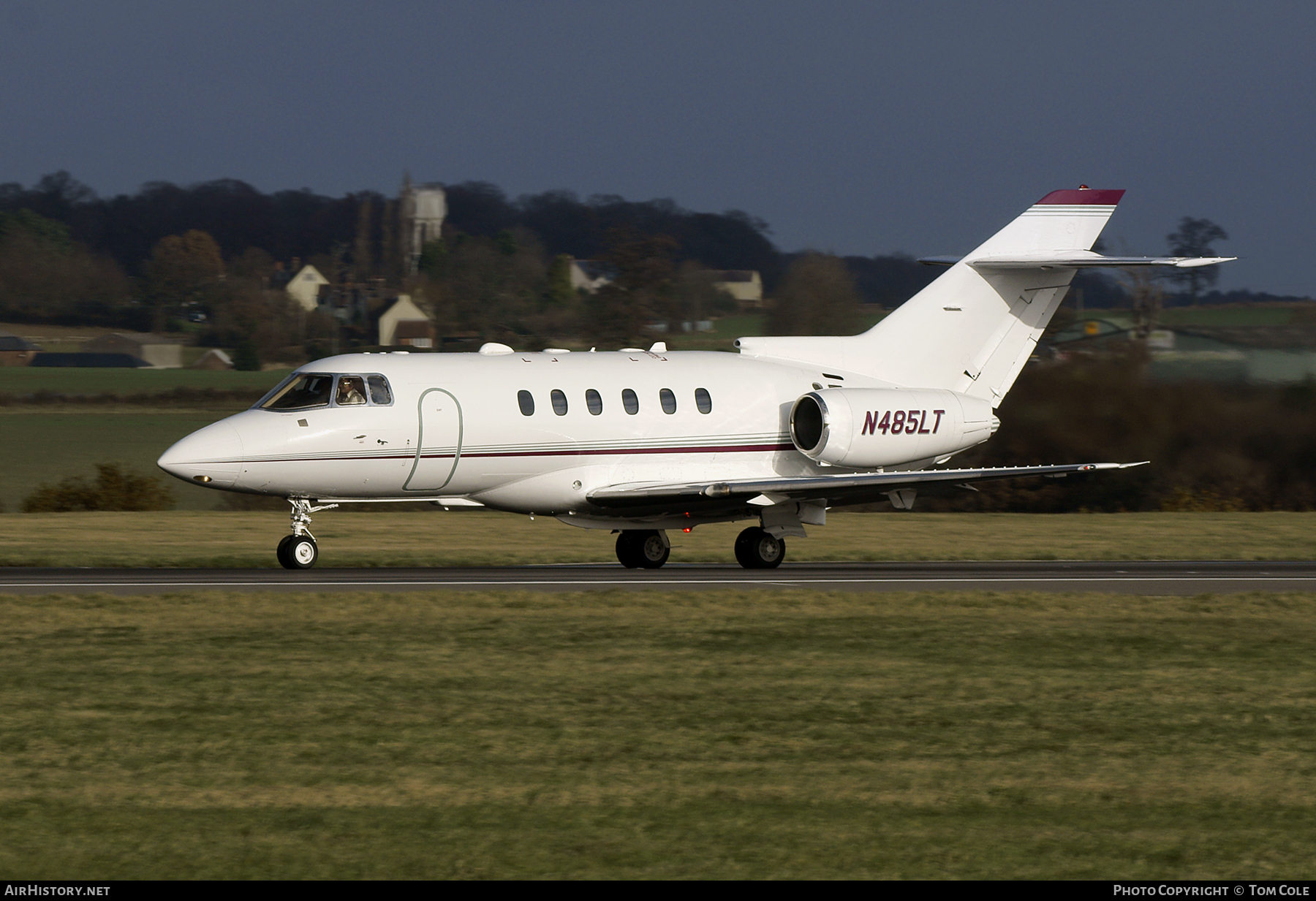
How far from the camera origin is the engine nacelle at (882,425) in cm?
2438

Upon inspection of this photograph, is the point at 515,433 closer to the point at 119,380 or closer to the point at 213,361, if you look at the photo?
the point at 119,380

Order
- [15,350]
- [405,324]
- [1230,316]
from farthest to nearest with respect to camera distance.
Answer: [15,350]
[405,324]
[1230,316]

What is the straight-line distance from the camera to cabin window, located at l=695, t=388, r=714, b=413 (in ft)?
79.7

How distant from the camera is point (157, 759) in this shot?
32.1ft

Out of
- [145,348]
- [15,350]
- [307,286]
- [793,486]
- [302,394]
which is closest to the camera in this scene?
[302,394]

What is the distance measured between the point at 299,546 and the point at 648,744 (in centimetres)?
1285

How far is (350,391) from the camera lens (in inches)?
865

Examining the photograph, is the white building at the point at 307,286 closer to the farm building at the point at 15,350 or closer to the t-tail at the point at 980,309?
the farm building at the point at 15,350

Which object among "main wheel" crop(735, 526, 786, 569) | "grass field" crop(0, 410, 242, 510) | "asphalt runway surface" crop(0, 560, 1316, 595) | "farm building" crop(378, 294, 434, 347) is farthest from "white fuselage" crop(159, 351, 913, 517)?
"farm building" crop(378, 294, 434, 347)

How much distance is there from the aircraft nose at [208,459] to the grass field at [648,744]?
13.6 feet

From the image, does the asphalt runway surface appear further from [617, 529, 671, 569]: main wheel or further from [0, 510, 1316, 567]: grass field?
[0, 510, 1316, 567]: grass field

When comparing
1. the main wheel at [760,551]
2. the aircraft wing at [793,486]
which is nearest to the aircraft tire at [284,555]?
the aircraft wing at [793,486]

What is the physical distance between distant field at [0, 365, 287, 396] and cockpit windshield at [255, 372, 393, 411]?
35468 millimetres

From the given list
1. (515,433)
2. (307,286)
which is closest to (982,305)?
(515,433)
